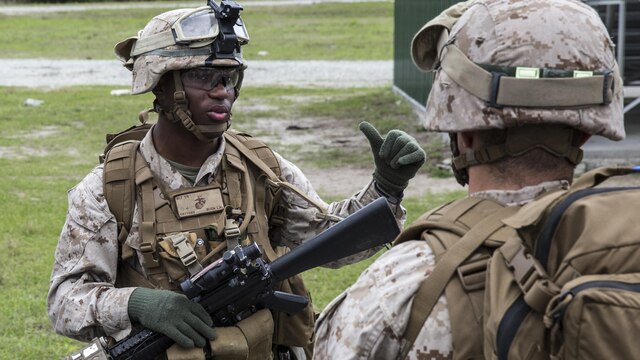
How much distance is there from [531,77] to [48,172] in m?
9.92

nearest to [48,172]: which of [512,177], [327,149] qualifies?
[327,149]

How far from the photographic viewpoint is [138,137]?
3828 millimetres

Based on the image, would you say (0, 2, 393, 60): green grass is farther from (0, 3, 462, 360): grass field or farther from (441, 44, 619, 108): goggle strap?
(441, 44, 619, 108): goggle strap

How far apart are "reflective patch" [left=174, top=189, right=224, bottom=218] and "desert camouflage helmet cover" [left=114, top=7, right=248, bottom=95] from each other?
0.40 metres

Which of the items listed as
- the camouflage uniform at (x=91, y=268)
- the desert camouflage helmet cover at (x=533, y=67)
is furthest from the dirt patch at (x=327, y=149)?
the desert camouflage helmet cover at (x=533, y=67)

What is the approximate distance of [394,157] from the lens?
3.48 meters

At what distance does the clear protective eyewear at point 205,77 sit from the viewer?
3648mm

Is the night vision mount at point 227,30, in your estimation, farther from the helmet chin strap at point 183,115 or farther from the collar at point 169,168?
the collar at point 169,168

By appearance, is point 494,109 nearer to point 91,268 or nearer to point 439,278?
point 439,278

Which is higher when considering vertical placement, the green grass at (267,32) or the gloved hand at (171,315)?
the gloved hand at (171,315)

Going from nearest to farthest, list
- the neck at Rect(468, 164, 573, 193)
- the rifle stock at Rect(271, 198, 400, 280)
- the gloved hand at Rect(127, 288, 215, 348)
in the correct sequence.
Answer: the neck at Rect(468, 164, 573, 193) < the rifle stock at Rect(271, 198, 400, 280) < the gloved hand at Rect(127, 288, 215, 348)

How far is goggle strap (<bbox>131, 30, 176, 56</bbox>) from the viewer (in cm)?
364

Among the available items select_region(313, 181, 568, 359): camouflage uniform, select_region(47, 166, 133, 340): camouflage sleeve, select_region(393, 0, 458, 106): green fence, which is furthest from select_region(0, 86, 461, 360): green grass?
select_region(313, 181, 568, 359): camouflage uniform

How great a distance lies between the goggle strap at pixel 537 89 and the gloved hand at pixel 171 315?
4.77 feet
